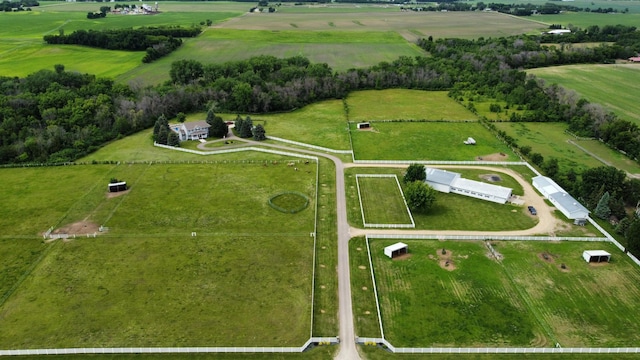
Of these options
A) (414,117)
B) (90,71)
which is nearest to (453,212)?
(414,117)

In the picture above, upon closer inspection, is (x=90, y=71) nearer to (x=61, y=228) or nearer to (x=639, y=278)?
(x=61, y=228)

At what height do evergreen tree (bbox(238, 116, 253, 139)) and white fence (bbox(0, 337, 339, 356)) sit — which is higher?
evergreen tree (bbox(238, 116, 253, 139))

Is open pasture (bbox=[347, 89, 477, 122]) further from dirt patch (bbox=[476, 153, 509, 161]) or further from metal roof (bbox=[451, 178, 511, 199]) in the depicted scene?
metal roof (bbox=[451, 178, 511, 199])

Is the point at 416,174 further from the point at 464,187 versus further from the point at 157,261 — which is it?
the point at 157,261

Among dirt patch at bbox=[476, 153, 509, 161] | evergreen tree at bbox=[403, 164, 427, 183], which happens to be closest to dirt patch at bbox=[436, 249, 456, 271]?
evergreen tree at bbox=[403, 164, 427, 183]

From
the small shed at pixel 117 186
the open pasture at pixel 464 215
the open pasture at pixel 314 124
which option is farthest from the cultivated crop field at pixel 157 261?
the open pasture at pixel 314 124

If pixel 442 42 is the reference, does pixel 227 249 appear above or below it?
below

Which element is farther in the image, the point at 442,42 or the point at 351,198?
the point at 442,42
